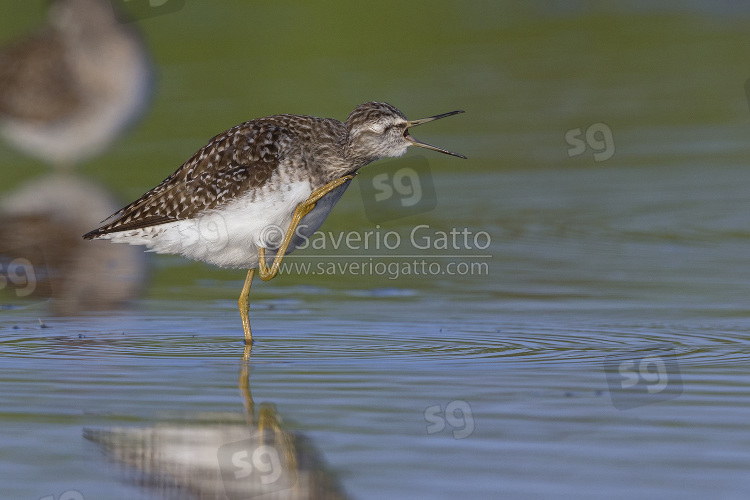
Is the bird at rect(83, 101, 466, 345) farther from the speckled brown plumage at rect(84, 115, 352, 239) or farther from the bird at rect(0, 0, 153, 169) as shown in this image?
the bird at rect(0, 0, 153, 169)

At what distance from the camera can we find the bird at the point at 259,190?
29.5 ft

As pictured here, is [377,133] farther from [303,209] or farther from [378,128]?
[303,209]

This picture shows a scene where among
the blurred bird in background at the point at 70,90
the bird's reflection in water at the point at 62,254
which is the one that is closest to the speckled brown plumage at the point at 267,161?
the bird's reflection in water at the point at 62,254

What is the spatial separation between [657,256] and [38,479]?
6262mm

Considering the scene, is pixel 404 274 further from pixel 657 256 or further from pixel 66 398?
pixel 66 398

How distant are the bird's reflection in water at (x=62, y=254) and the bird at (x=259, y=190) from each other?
3.21ft

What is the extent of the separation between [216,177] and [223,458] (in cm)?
327

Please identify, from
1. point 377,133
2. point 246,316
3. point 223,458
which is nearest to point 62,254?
point 246,316

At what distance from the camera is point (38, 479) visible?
5996 mm

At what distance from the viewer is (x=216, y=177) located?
30.1 feet

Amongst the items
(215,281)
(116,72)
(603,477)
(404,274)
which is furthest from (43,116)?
(603,477)

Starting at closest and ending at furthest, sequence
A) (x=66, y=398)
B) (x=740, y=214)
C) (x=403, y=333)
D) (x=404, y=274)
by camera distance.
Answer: (x=66, y=398) → (x=403, y=333) → (x=404, y=274) → (x=740, y=214)

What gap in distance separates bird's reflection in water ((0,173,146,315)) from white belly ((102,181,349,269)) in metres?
0.98

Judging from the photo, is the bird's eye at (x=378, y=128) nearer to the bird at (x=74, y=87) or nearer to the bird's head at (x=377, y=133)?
the bird's head at (x=377, y=133)
